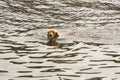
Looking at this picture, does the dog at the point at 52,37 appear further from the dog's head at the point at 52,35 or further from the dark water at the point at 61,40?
the dark water at the point at 61,40

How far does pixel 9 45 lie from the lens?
11.9 m

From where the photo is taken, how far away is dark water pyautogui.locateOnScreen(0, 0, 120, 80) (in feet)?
31.4

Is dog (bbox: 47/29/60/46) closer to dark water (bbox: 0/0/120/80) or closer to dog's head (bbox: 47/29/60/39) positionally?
dog's head (bbox: 47/29/60/39)

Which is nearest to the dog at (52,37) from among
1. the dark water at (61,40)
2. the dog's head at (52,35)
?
the dog's head at (52,35)

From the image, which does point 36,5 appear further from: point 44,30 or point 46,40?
point 46,40

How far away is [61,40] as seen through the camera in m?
12.9

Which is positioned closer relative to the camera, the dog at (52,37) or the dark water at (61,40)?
the dark water at (61,40)

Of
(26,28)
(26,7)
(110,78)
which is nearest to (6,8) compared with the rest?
(26,7)

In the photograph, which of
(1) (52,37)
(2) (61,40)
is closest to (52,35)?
(1) (52,37)

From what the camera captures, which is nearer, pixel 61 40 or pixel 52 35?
pixel 52 35

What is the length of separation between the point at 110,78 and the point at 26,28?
19.2 ft

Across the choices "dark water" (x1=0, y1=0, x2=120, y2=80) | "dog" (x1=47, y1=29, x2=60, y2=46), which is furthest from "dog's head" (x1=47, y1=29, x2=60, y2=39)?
"dark water" (x1=0, y1=0, x2=120, y2=80)

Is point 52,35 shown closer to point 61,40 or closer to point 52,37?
point 52,37

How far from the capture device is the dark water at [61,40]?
959 cm
